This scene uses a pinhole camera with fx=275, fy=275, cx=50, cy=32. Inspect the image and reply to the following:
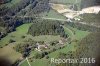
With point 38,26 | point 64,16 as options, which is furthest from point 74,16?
point 38,26

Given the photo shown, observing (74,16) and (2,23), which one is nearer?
(2,23)

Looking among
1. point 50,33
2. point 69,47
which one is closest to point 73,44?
point 69,47

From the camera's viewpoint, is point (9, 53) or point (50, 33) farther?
point (50, 33)

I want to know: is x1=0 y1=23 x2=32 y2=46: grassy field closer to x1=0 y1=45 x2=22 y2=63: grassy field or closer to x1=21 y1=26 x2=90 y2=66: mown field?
x1=0 y1=45 x2=22 y2=63: grassy field

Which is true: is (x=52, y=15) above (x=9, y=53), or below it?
above

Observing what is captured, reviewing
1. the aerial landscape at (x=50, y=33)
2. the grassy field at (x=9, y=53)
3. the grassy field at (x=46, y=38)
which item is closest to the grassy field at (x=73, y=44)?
the aerial landscape at (x=50, y=33)

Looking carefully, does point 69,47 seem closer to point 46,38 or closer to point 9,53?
point 46,38

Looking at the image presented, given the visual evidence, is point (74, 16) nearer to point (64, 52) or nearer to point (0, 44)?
point (64, 52)

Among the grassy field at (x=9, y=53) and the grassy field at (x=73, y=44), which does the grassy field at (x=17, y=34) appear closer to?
the grassy field at (x=9, y=53)
